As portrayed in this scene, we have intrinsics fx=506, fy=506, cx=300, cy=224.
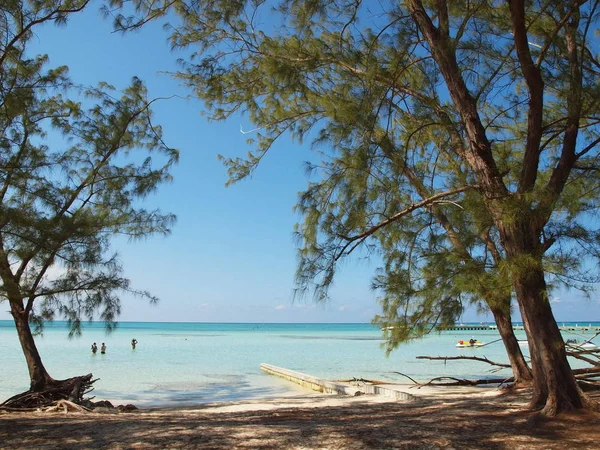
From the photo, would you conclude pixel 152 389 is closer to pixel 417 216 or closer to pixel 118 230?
pixel 118 230

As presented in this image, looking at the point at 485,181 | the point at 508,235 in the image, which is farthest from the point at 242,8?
the point at 508,235

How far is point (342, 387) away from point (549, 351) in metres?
5.29

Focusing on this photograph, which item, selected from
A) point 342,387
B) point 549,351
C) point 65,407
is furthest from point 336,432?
point 342,387

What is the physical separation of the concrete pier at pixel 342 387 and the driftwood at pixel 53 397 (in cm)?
391

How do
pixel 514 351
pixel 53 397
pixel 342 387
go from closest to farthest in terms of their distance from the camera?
pixel 514 351
pixel 53 397
pixel 342 387

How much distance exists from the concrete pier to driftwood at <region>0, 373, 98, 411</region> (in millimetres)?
3908

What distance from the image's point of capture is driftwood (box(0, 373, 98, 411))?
6148 mm

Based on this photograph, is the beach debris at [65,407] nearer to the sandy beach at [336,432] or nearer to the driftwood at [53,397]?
the driftwood at [53,397]

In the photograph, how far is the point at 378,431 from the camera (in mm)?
3275

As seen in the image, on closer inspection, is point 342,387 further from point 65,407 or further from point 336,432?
point 336,432

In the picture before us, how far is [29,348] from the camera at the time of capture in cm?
658

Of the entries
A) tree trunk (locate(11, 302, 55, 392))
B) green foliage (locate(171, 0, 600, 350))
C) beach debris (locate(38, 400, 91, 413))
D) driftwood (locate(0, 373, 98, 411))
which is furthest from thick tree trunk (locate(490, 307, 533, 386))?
tree trunk (locate(11, 302, 55, 392))

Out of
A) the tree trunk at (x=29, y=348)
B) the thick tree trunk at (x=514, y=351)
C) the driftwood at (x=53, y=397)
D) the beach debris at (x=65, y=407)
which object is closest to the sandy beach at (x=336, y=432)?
the beach debris at (x=65, y=407)

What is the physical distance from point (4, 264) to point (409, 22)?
4.36 meters
